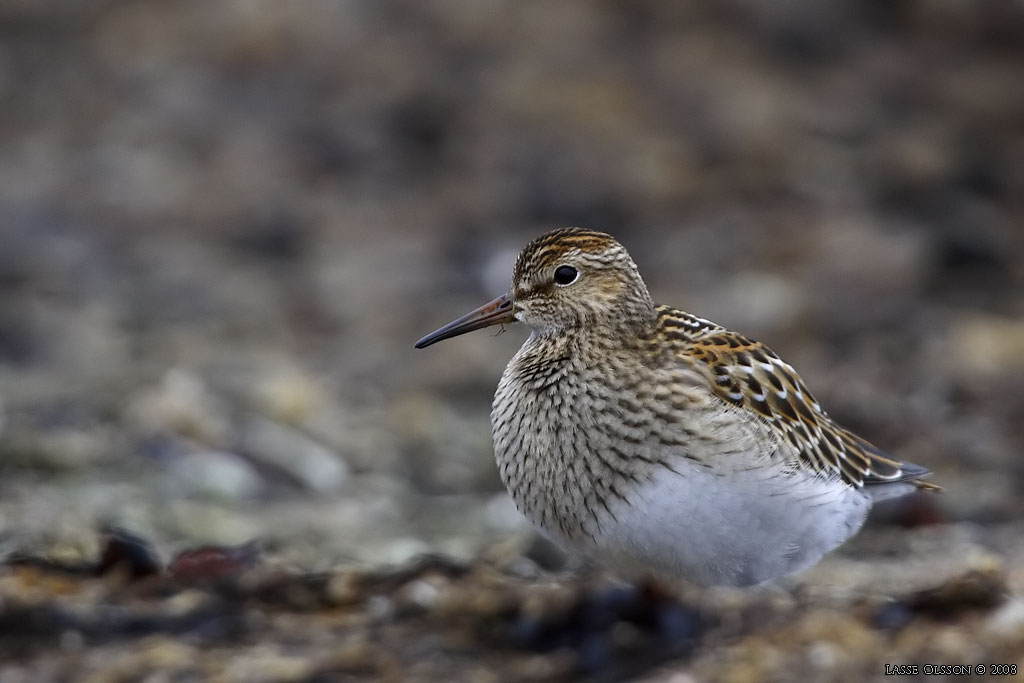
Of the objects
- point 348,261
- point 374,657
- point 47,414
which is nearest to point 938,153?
point 348,261

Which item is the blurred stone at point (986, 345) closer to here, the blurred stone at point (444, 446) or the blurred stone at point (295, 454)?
the blurred stone at point (444, 446)

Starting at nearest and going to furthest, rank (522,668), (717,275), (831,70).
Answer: (522,668)
(717,275)
(831,70)

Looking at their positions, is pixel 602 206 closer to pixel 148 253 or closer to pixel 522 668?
pixel 148 253

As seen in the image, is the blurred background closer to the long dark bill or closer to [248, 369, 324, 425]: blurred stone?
[248, 369, 324, 425]: blurred stone

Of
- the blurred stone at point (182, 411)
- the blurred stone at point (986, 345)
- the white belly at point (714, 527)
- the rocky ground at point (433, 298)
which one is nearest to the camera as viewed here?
the white belly at point (714, 527)

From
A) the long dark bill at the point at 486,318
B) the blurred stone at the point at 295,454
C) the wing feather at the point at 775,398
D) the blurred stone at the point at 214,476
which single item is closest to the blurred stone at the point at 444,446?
the blurred stone at the point at 295,454
